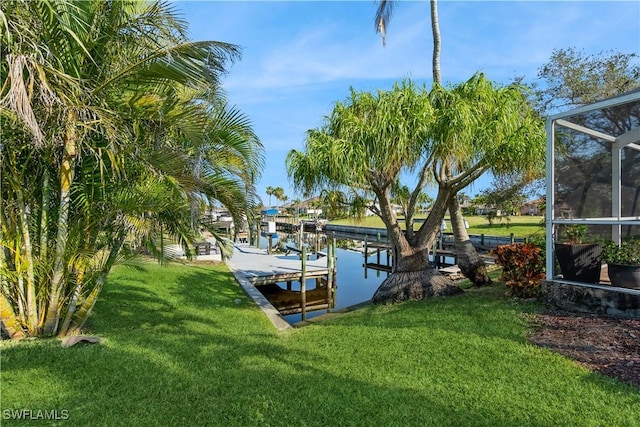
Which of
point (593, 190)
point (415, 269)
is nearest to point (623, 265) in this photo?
point (593, 190)

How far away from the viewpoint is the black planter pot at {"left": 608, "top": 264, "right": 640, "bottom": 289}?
4.58 meters

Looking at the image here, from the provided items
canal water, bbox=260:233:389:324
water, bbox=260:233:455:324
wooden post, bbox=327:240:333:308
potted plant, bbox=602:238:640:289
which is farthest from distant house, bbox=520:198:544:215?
wooden post, bbox=327:240:333:308

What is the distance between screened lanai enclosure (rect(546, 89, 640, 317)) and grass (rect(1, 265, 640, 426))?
0.78 metres

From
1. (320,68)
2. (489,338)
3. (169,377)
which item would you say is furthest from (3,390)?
(320,68)

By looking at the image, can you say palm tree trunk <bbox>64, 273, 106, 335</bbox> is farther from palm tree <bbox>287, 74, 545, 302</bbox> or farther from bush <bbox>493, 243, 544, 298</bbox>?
bush <bbox>493, 243, 544, 298</bbox>

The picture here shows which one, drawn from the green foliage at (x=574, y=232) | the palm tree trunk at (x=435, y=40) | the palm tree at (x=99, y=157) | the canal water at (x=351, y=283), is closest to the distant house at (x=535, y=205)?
the palm tree trunk at (x=435, y=40)

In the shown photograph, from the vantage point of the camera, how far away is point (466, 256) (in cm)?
782

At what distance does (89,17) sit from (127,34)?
0.41m

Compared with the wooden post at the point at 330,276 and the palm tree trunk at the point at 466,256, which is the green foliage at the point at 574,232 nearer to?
the palm tree trunk at the point at 466,256

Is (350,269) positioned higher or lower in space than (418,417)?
lower

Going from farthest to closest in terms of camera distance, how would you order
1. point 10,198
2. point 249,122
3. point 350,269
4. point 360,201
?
point 350,269, point 360,201, point 249,122, point 10,198

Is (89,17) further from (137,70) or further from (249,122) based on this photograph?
(249,122)

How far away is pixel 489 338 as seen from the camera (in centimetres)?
427

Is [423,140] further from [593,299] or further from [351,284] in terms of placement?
[351,284]
